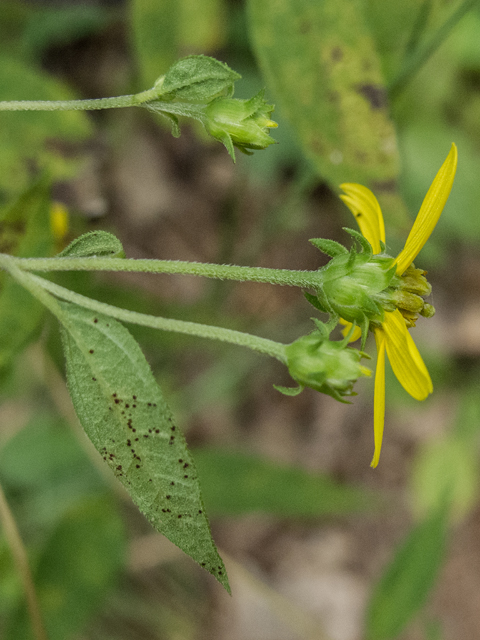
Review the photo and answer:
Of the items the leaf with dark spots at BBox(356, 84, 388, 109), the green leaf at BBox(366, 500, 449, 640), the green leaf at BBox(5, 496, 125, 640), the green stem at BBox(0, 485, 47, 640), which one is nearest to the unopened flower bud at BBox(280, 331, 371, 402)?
the leaf with dark spots at BBox(356, 84, 388, 109)

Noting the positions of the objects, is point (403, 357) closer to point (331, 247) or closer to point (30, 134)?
point (331, 247)

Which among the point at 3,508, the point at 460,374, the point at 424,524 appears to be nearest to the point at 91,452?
the point at 3,508

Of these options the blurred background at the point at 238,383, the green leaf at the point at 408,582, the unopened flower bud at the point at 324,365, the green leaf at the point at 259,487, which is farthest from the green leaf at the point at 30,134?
the green leaf at the point at 408,582

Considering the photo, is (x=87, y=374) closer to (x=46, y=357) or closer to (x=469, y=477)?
(x=46, y=357)

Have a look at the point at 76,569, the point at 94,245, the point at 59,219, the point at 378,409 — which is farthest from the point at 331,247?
the point at 76,569

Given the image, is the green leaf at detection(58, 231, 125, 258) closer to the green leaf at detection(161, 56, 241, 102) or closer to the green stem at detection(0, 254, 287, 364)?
the green stem at detection(0, 254, 287, 364)

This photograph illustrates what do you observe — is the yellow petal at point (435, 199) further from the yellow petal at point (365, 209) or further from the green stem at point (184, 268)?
the green stem at point (184, 268)
